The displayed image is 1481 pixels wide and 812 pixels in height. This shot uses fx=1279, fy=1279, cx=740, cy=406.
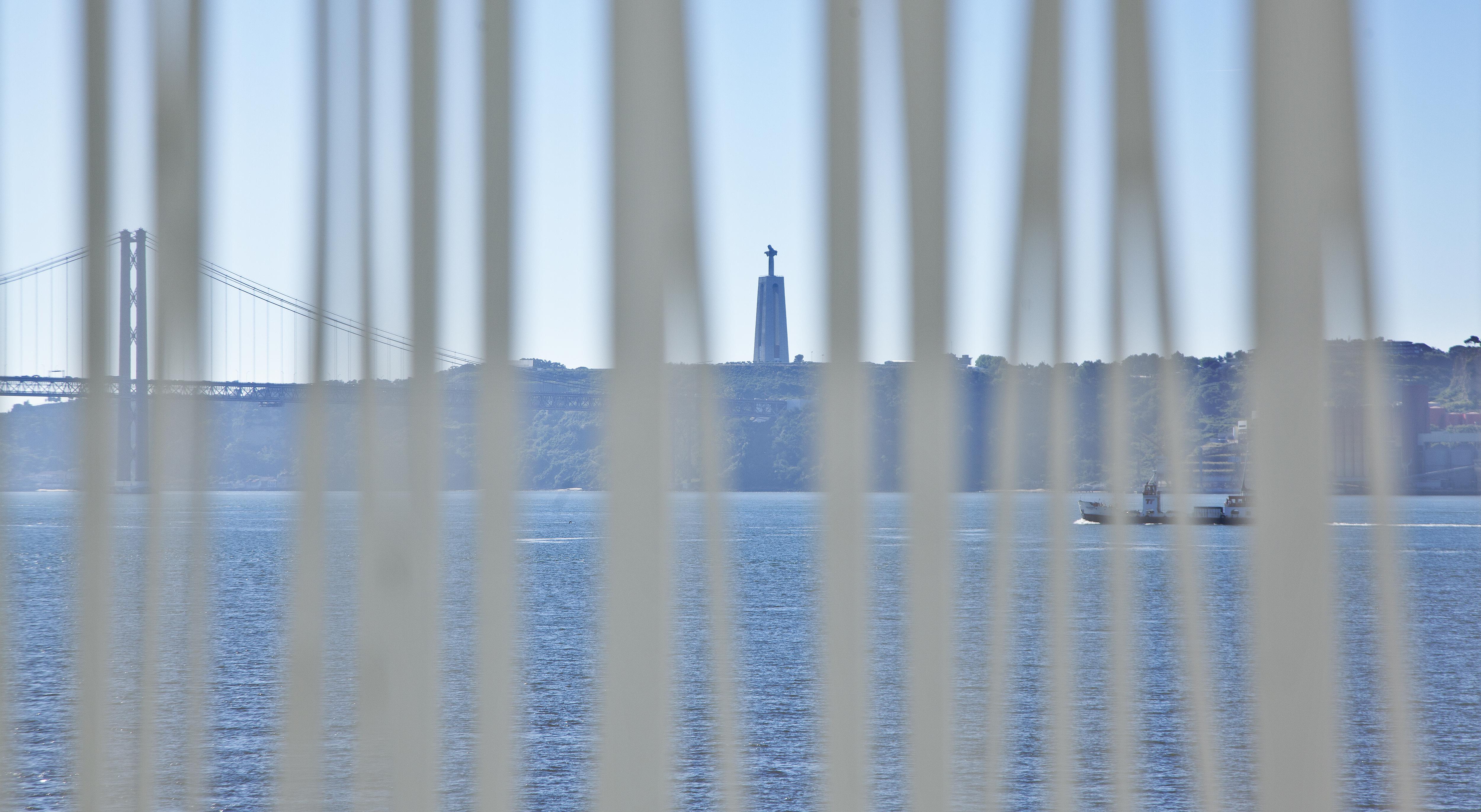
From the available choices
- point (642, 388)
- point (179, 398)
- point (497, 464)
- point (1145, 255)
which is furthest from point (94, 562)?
point (1145, 255)

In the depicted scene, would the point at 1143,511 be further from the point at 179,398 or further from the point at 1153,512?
the point at 179,398

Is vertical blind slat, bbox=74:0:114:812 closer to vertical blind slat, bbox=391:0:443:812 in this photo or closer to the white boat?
vertical blind slat, bbox=391:0:443:812

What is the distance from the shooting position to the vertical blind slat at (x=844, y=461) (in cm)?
126

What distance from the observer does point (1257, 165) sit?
4.30ft

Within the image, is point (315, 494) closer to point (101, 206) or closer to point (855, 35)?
point (101, 206)

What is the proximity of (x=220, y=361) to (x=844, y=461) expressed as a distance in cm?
69

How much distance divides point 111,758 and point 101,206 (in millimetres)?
587

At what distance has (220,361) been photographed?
139cm

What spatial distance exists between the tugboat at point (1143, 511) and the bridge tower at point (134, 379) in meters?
0.98

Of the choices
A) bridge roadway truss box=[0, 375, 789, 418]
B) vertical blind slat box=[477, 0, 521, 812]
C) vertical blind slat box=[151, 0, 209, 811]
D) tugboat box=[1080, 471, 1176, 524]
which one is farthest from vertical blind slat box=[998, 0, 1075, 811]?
vertical blind slat box=[151, 0, 209, 811]

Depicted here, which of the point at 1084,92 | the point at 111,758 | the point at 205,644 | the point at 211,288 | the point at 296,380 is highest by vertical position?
the point at 1084,92

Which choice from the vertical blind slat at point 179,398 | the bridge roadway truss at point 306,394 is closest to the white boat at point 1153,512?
the bridge roadway truss at point 306,394

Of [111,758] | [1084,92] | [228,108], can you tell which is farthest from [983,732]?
[228,108]

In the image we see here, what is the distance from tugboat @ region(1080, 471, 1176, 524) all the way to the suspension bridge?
346 millimetres
